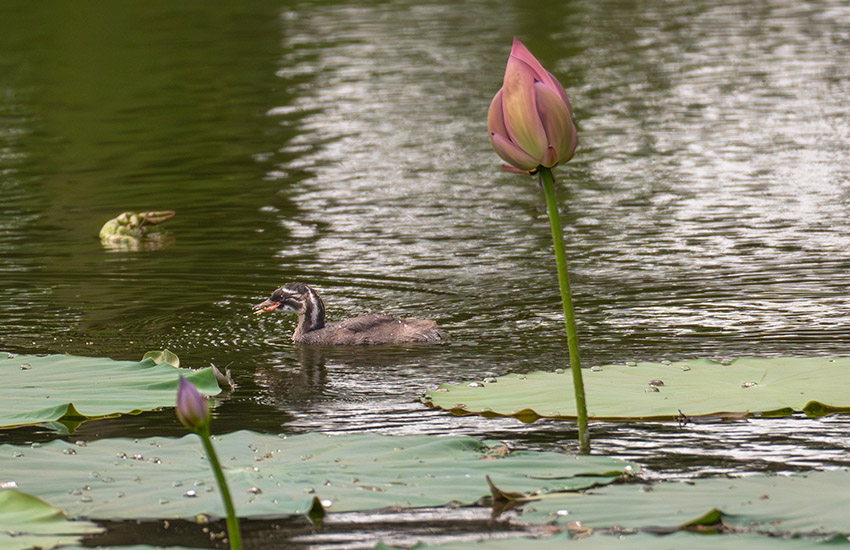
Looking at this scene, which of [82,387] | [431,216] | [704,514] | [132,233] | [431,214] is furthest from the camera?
[431,214]

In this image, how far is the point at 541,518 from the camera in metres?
4.67

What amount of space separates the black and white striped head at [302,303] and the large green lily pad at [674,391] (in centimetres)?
277

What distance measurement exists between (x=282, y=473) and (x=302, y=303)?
16.1 feet

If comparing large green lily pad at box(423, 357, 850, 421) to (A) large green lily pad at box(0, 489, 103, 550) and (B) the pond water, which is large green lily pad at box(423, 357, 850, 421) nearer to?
(B) the pond water

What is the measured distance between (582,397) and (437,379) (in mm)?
2874

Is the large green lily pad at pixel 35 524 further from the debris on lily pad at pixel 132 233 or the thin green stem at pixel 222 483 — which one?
the debris on lily pad at pixel 132 233

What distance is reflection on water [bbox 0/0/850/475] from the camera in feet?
28.2

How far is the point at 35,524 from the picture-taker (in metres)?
4.58

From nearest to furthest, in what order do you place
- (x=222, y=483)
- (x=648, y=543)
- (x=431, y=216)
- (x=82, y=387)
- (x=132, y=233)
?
(x=222, y=483) < (x=648, y=543) < (x=82, y=387) < (x=132, y=233) < (x=431, y=216)

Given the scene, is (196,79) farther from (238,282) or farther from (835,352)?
(835,352)

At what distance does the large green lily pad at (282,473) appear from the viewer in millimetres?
4777

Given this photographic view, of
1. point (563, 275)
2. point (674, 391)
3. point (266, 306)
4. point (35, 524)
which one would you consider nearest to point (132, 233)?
point (266, 306)

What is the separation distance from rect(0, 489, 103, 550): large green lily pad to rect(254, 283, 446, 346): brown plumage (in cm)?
476

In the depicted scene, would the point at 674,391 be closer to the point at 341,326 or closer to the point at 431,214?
the point at 341,326
